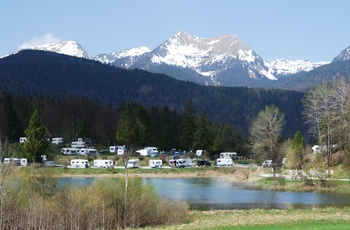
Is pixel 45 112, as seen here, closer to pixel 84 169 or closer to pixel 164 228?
pixel 84 169

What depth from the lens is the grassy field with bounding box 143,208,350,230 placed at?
82.5ft

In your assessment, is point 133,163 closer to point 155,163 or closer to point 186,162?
point 155,163

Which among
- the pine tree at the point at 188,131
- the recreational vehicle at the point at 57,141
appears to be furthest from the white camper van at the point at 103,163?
the pine tree at the point at 188,131

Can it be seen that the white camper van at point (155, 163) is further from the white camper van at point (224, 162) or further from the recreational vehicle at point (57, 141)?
the recreational vehicle at point (57, 141)

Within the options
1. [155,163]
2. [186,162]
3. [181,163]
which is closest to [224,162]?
[186,162]

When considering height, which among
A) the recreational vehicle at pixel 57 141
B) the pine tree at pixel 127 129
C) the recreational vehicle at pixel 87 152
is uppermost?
the pine tree at pixel 127 129

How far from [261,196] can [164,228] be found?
69.9ft

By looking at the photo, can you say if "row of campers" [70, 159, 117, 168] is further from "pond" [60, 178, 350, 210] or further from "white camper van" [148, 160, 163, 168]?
"pond" [60, 178, 350, 210]

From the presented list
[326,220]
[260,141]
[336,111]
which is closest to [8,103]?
[260,141]

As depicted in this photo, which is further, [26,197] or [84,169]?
[84,169]

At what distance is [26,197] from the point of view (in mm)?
26000

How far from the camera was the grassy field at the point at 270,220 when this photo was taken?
2516 centimetres

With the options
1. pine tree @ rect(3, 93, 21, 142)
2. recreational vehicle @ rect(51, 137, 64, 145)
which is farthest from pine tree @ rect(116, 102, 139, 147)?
pine tree @ rect(3, 93, 21, 142)

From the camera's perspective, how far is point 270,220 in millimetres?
27609
